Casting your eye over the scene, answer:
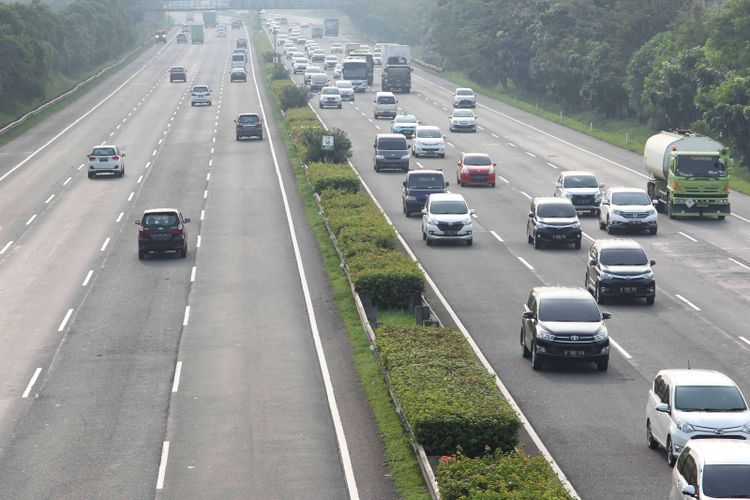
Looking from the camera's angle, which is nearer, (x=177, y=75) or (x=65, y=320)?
(x=65, y=320)

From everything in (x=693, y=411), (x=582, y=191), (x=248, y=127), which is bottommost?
(x=248, y=127)


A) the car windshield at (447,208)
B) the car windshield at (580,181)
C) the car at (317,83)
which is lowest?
the car at (317,83)

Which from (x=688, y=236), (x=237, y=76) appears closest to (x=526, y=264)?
(x=688, y=236)

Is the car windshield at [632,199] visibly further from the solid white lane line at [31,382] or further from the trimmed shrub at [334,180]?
the solid white lane line at [31,382]

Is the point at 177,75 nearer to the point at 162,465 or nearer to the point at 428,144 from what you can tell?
the point at 428,144

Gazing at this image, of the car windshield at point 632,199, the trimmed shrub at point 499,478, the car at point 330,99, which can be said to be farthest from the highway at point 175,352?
the car at point 330,99

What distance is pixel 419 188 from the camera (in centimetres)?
5541

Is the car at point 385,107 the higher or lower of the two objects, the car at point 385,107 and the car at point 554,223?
the lower

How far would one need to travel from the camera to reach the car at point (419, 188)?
54938mm

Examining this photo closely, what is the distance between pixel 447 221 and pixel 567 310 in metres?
17.7

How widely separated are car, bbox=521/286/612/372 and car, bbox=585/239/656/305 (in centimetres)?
625

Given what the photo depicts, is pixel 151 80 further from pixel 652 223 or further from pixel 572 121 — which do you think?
pixel 652 223

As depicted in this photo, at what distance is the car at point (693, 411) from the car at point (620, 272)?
43.5ft

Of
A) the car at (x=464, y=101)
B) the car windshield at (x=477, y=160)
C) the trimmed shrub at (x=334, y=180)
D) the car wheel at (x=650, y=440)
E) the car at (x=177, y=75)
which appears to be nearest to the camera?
the car wheel at (x=650, y=440)
